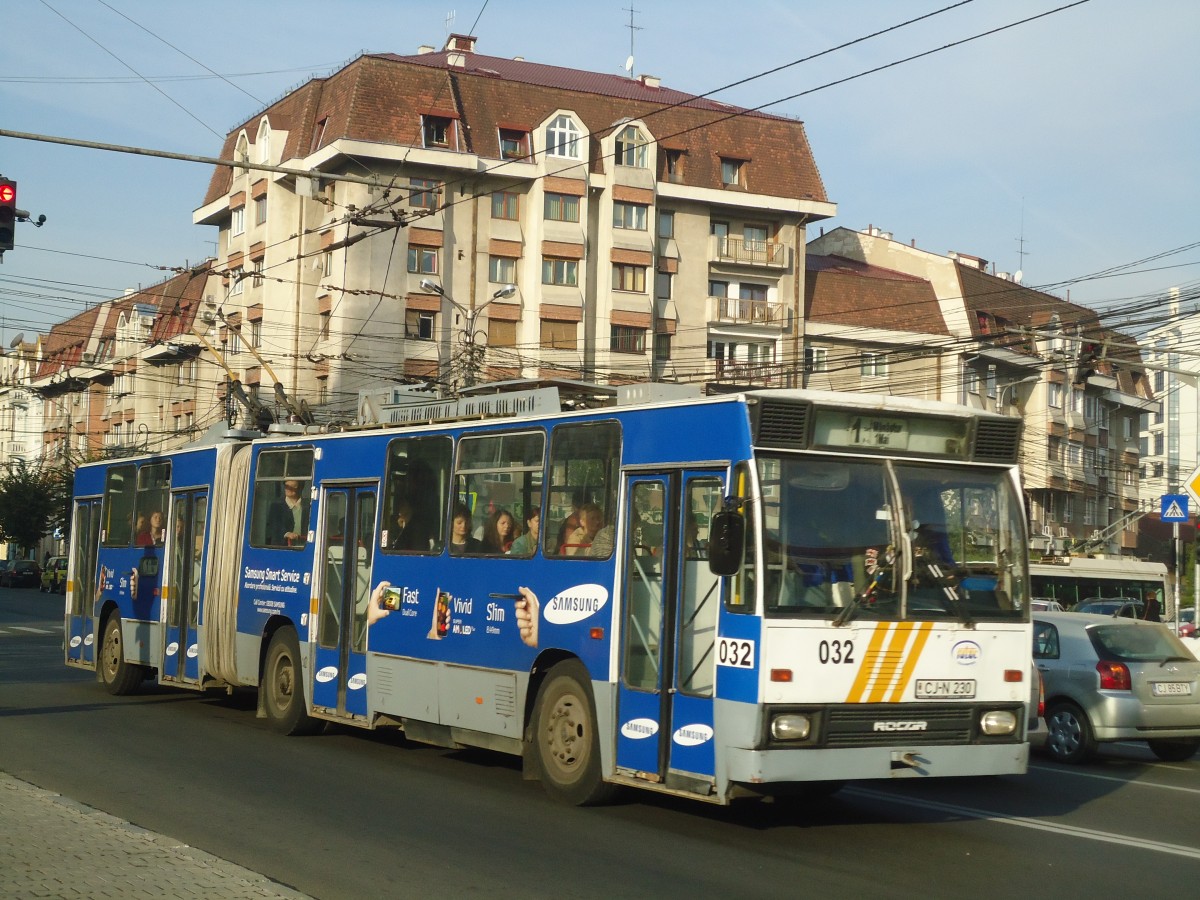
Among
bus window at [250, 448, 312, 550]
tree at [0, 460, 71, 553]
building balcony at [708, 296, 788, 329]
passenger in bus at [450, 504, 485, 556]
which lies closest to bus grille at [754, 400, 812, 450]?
passenger in bus at [450, 504, 485, 556]

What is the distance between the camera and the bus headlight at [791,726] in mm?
9062

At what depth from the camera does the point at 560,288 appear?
57969 millimetres

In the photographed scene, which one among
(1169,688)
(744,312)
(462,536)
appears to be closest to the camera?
(462,536)

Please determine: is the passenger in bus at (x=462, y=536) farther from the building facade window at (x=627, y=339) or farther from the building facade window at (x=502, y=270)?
the building facade window at (x=627, y=339)

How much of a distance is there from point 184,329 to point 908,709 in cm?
6276

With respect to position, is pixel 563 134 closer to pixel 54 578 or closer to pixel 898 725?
pixel 54 578

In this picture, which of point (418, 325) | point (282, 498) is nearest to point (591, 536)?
point (282, 498)

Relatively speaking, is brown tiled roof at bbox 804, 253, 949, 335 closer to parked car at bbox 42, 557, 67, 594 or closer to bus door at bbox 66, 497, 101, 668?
parked car at bbox 42, 557, 67, 594

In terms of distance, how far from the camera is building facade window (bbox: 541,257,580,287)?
5784 cm

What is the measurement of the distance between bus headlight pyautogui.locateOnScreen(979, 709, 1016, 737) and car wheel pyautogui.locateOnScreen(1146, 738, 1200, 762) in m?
6.41

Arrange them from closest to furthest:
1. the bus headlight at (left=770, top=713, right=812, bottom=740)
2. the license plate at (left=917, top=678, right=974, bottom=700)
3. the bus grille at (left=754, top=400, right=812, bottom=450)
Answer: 1. the bus headlight at (left=770, top=713, right=812, bottom=740)
2. the bus grille at (left=754, top=400, right=812, bottom=450)
3. the license plate at (left=917, top=678, right=974, bottom=700)

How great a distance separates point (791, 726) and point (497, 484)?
3.88 m

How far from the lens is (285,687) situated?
1530 cm

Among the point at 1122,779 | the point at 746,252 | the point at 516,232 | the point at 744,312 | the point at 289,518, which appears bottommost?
the point at 1122,779
